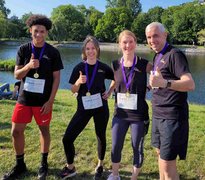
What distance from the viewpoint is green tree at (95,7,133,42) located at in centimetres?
9000

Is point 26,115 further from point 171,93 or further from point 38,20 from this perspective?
point 171,93

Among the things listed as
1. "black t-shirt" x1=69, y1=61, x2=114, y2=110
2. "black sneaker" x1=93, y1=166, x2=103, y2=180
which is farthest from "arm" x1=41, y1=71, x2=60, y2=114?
"black sneaker" x1=93, y1=166, x2=103, y2=180

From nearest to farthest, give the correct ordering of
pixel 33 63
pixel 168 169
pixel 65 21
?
pixel 168 169
pixel 33 63
pixel 65 21

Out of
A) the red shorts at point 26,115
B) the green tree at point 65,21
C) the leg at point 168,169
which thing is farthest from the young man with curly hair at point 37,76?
the green tree at point 65,21

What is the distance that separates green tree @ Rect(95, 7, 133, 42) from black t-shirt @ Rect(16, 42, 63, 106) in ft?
279

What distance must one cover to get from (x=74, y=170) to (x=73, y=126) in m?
0.68

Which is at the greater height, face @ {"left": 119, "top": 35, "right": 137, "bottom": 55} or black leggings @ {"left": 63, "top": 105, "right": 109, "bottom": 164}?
face @ {"left": 119, "top": 35, "right": 137, "bottom": 55}

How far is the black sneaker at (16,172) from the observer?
408 centimetres

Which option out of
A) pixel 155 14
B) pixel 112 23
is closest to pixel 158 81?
pixel 112 23

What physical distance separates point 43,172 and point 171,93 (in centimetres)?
211

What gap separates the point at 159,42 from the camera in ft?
10.8

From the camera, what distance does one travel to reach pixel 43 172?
414 cm

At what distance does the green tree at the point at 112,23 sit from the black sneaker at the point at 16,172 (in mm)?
85070

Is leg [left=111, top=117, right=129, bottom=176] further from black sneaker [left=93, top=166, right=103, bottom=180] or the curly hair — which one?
the curly hair
